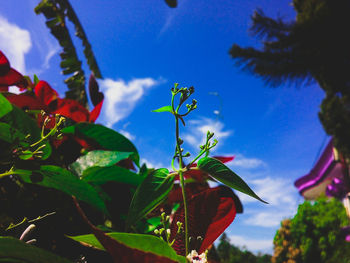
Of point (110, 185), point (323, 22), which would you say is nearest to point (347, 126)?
point (323, 22)

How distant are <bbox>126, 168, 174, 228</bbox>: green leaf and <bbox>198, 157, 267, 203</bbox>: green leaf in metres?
0.03

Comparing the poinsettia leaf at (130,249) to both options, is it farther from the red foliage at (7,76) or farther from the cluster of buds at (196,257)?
the red foliage at (7,76)

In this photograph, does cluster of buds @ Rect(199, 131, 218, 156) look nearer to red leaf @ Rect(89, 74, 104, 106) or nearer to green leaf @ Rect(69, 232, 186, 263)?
green leaf @ Rect(69, 232, 186, 263)

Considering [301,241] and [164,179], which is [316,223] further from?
[164,179]

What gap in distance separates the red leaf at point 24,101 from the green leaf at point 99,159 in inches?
4.9

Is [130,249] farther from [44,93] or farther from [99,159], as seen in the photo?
[44,93]

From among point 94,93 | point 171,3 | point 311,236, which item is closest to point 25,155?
point 94,93

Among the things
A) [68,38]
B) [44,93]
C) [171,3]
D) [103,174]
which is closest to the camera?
[103,174]

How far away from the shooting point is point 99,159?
41 cm

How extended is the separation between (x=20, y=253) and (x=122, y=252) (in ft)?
0.17

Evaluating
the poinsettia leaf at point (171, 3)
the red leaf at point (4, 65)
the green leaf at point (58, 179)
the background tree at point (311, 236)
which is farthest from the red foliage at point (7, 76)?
the background tree at point (311, 236)

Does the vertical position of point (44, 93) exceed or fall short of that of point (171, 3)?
it falls short

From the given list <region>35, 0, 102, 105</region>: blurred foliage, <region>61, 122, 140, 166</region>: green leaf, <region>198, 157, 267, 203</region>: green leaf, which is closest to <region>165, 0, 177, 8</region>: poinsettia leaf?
<region>35, 0, 102, 105</region>: blurred foliage

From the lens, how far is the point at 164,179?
222 millimetres
